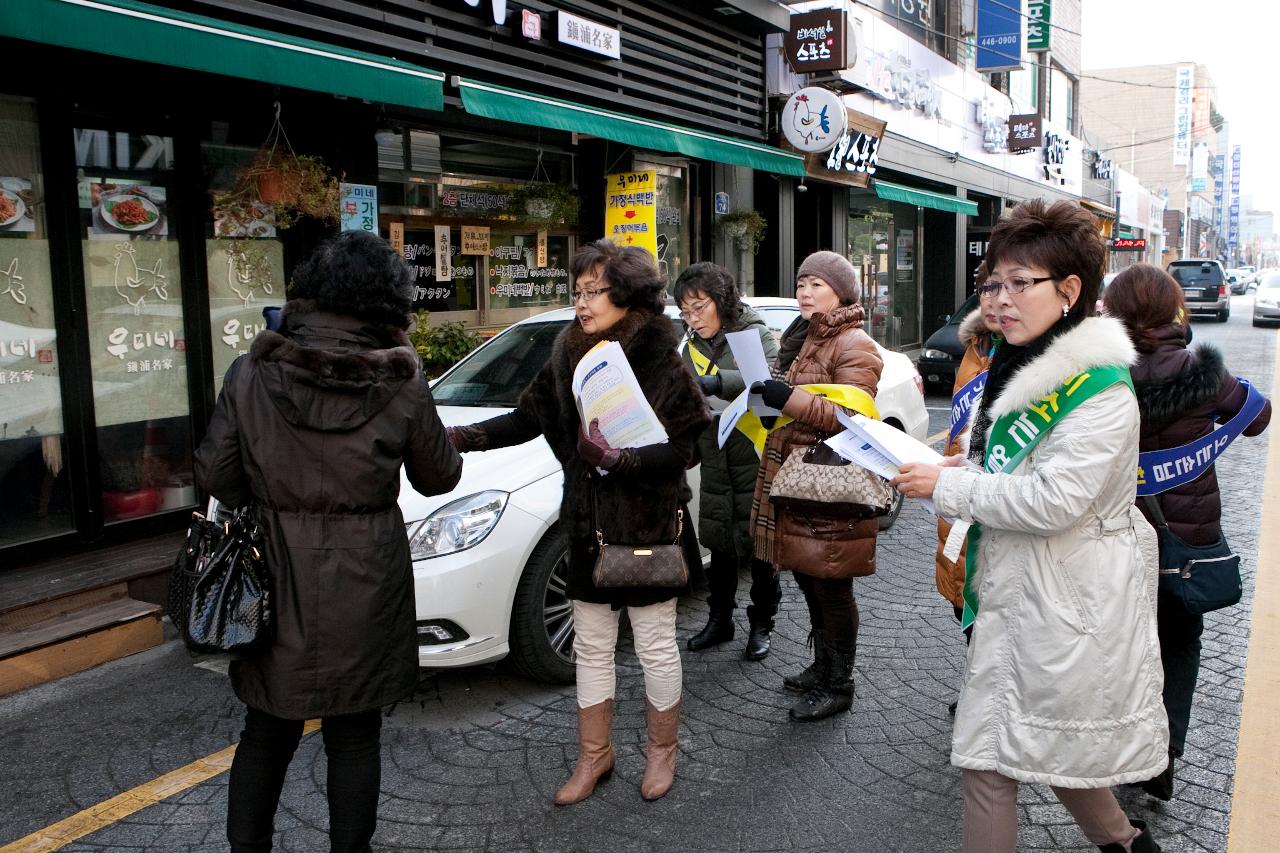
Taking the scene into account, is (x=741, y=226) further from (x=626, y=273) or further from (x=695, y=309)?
(x=626, y=273)

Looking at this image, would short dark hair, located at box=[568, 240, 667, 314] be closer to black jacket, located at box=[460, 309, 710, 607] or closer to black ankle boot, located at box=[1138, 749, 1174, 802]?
black jacket, located at box=[460, 309, 710, 607]

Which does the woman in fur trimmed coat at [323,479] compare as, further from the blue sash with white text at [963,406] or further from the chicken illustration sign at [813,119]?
the chicken illustration sign at [813,119]

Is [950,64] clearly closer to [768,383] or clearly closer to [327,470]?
[768,383]

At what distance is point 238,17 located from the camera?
639 cm

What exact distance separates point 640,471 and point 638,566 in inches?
12.3

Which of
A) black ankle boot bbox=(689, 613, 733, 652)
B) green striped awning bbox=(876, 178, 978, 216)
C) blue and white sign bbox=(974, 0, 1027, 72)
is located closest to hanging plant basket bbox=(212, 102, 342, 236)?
black ankle boot bbox=(689, 613, 733, 652)

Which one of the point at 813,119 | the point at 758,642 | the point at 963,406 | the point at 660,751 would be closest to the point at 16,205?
the point at 758,642

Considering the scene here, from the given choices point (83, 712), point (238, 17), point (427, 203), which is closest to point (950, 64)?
point (427, 203)

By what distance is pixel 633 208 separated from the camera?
10.3 meters

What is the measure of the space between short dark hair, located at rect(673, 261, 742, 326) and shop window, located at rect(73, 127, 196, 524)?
373 centimetres

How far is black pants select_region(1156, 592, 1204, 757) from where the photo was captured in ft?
11.2

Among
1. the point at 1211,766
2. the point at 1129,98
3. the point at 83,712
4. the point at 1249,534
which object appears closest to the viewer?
the point at 1211,766

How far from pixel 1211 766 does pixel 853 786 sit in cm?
131

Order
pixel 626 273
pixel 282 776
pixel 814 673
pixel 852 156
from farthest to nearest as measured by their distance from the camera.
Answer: pixel 852 156 < pixel 814 673 < pixel 626 273 < pixel 282 776
